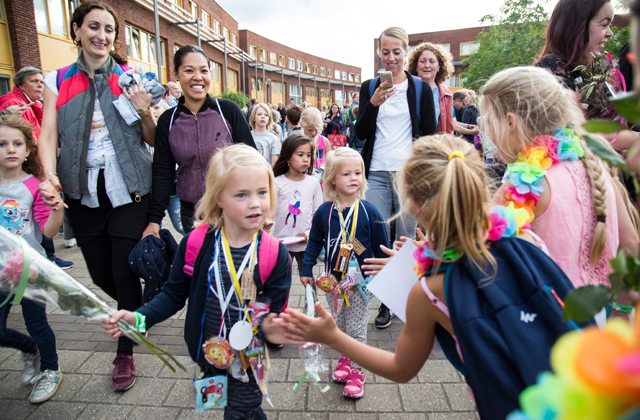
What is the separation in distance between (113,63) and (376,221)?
2247 millimetres

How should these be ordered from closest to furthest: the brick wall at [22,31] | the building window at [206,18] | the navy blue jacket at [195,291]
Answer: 1. the navy blue jacket at [195,291]
2. the brick wall at [22,31]
3. the building window at [206,18]

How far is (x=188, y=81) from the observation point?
2881mm

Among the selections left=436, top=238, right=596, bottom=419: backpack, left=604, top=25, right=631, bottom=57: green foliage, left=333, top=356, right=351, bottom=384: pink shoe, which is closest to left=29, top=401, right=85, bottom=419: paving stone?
left=333, top=356, right=351, bottom=384: pink shoe

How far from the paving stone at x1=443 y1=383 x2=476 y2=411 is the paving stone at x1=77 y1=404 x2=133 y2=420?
206cm

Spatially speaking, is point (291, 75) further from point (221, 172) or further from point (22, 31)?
point (221, 172)

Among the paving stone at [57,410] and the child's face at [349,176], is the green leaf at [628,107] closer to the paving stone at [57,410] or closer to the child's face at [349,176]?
the child's face at [349,176]

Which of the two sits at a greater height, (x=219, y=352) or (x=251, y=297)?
(x=251, y=297)

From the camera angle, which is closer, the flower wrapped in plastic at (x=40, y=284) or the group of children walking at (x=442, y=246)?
the group of children walking at (x=442, y=246)

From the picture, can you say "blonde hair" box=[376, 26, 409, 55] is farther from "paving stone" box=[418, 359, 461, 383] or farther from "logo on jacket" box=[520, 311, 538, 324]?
"logo on jacket" box=[520, 311, 538, 324]

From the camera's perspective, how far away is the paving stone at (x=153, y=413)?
2.36 m

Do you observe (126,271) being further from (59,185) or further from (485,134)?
(485,134)

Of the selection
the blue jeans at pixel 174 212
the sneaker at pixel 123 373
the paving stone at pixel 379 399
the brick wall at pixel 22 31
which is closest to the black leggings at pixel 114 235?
the sneaker at pixel 123 373

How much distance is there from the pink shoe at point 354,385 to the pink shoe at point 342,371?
1.6 inches

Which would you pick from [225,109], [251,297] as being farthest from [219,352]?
[225,109]
